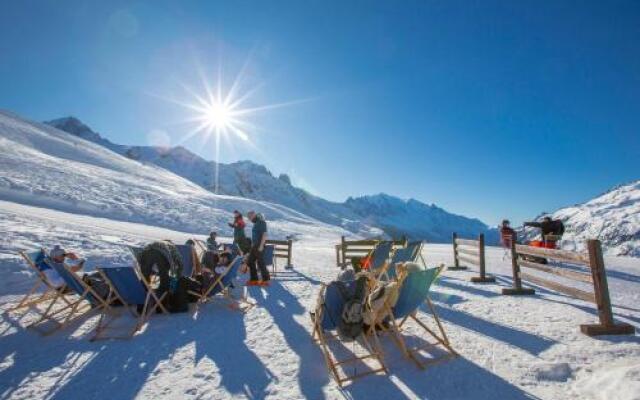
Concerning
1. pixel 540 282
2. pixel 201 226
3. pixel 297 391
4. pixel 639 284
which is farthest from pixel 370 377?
pixel 201 226

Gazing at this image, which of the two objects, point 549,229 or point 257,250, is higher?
point 549,229

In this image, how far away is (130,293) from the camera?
604 centimetres

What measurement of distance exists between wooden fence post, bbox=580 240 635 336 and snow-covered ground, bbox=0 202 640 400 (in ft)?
0.56

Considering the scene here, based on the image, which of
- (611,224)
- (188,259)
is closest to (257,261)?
(188,259)

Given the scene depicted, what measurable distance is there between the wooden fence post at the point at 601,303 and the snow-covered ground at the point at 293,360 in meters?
0.17

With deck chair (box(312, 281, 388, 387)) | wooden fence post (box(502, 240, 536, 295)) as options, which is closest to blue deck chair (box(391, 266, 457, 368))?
deck chair (box(312, 281, 388, 387))

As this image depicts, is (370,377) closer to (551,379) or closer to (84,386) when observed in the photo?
(551,379)

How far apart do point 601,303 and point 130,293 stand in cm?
747

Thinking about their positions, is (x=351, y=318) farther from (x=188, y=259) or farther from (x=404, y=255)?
(x=188, y=259)

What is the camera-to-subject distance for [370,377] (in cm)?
384

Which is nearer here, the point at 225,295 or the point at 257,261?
the point at 225,295

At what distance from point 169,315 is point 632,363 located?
22.2 ft

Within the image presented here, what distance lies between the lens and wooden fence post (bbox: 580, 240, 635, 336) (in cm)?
483

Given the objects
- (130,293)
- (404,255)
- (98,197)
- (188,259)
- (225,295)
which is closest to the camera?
(130,293)
